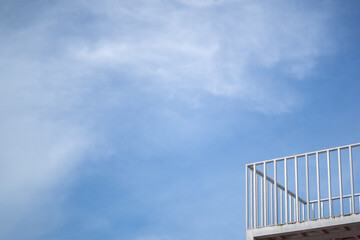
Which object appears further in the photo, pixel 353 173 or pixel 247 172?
pixel 247 172

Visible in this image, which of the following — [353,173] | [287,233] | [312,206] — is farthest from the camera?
[312,206]

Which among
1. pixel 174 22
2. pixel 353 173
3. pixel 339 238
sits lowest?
pixel 339 238

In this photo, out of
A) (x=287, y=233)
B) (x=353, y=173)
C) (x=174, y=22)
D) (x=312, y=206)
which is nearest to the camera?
(x=353, y=173)

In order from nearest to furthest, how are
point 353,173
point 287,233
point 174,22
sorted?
point 353,173 < point 287,233 < point 174,22

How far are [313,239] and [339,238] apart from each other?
0.61 meters

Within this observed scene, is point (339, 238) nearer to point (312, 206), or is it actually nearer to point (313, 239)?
point (313, 239)

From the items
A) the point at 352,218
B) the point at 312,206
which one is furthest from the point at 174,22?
the point at 352,218

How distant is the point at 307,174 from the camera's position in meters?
13.7

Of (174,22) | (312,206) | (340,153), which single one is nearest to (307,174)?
(340,153)

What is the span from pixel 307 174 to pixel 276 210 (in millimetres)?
1315

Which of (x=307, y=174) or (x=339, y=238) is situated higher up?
(x=307, y=174)

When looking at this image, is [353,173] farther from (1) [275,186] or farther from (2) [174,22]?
(2) [174,22]

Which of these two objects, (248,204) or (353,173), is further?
(248,204)

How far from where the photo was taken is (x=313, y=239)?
14.0 m
